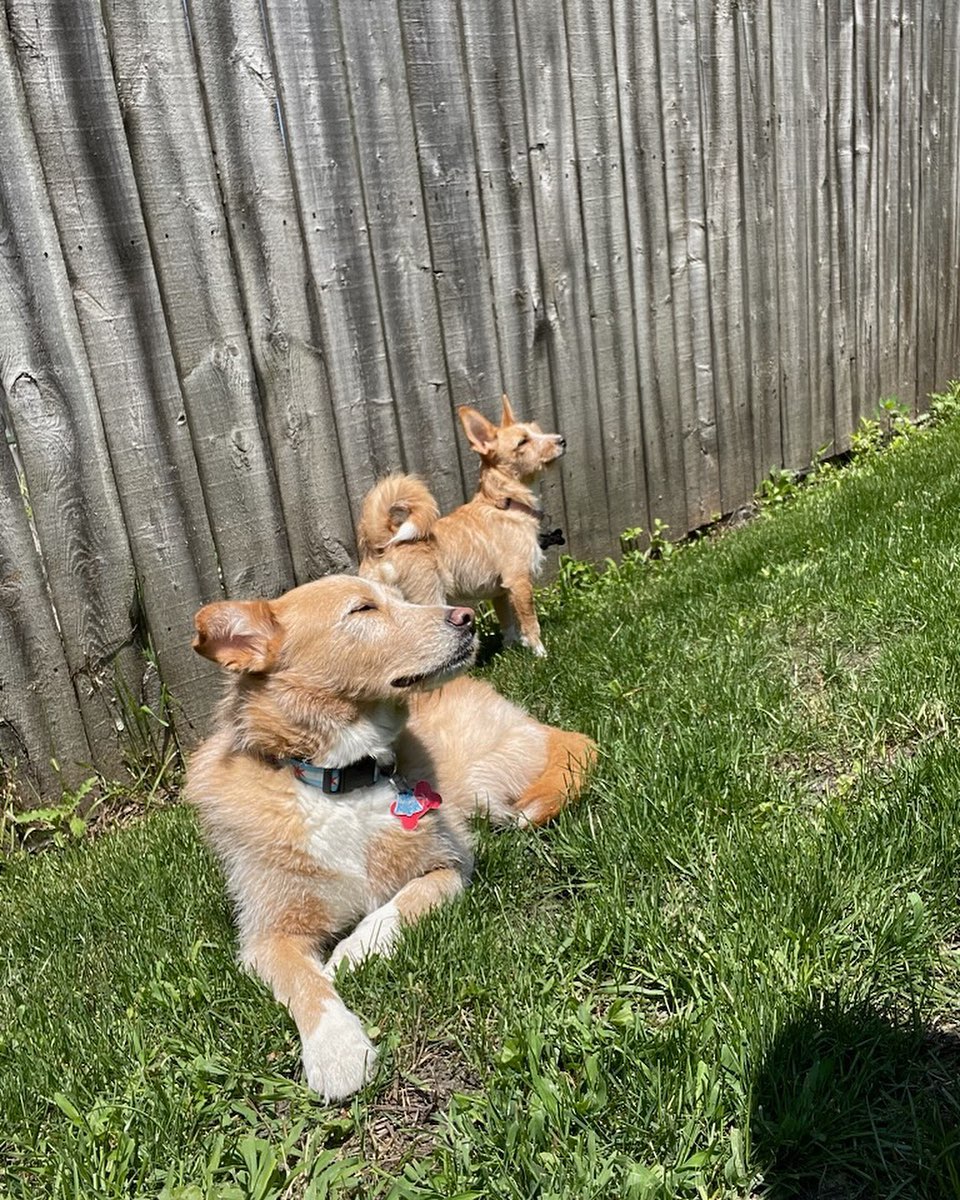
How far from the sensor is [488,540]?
5301mm

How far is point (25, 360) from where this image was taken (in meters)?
3.76

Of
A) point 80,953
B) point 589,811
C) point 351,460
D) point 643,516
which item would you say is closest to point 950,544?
point 643,516

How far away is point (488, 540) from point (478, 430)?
1.94 ft

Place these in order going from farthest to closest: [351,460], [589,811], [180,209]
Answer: [351,460]
[180,209]
[589,811]

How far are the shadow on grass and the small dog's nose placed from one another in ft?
4.53

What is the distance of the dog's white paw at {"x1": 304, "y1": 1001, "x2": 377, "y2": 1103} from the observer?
2.20 meters

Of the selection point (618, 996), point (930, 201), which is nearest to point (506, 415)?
point (618, 996)

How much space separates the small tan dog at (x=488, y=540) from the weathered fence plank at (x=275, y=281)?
0.26m

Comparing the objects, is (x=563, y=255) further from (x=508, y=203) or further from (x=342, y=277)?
(x=342, y=277)

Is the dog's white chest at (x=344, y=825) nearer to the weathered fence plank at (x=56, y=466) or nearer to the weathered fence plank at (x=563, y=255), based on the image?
the weathered fence plank at (x=56, y=466)

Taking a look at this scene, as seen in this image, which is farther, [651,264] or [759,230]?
[759,230]

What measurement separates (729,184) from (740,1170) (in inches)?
234

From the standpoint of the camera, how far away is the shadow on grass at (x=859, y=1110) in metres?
1.80

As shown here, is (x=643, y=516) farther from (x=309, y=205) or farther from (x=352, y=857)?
(x=352, y=857)
